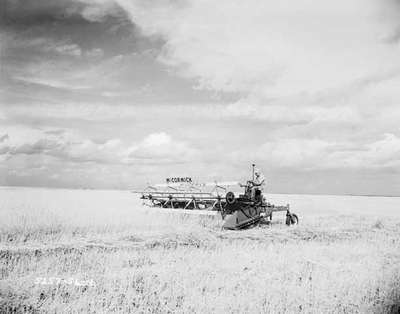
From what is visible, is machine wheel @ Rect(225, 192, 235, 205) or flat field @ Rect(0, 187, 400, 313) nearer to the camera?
flat field @ Rect(0, 187, 400, 313)

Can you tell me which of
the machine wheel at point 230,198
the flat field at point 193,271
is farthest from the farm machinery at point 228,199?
the flat field at point 193,271

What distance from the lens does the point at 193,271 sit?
24.2 feet

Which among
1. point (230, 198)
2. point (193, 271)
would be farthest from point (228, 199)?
point (193, 271)

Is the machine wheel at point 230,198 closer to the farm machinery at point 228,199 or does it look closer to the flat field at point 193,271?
the farm machinery at point 228,199

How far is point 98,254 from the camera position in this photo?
8.69 meters

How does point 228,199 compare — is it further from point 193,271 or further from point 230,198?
point 193,271

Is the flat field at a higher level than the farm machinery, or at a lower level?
lower

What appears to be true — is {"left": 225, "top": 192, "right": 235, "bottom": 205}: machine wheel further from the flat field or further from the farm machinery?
the flat field

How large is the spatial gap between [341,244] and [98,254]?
7.16 m

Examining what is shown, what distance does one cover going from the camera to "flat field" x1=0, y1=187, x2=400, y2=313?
5.66 m

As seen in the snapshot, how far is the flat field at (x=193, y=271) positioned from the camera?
566cm

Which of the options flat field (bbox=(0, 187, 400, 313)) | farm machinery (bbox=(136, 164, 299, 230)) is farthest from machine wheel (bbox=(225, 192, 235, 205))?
flat field (bbox=(0, 187, 400, 313))

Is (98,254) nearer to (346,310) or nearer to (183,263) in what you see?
(183,263)

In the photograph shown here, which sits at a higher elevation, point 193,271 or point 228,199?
point 228,199
